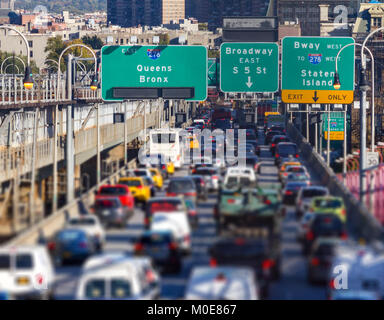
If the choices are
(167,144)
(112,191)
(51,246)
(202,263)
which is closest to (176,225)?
(202,263)

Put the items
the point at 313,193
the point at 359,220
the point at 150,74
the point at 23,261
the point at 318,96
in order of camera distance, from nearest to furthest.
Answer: the point at 23,261 < the point at 359,220 < the point at 313,193 < the point at 150,74 < the point at 318,96

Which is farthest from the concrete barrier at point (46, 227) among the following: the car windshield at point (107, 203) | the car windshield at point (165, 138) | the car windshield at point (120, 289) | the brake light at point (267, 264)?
the car windshield at point (165, 138)

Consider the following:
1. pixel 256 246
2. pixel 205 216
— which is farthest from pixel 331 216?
pixel 256 246

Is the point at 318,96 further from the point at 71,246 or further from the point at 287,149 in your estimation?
the point at 71,246

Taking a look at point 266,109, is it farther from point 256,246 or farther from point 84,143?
point 256,246

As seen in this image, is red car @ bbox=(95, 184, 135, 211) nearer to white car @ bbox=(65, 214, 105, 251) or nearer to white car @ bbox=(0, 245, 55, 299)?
white car @ bbox=(65, 214, 105, 251)

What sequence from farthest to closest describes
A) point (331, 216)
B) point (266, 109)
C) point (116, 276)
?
point (266, 109) < point (331, 216) < point (116, 276)

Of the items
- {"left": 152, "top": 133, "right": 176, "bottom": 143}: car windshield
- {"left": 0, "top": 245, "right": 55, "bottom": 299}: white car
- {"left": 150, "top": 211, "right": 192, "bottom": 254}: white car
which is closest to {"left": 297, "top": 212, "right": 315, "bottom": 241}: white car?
{"left": 150, "top": 211, "right": 192, "bottom": 254}: white car
